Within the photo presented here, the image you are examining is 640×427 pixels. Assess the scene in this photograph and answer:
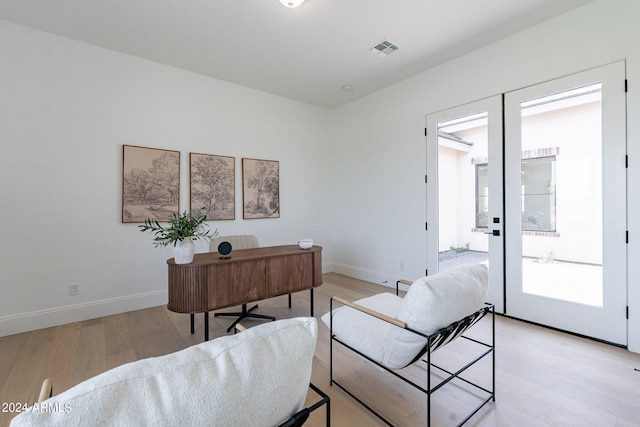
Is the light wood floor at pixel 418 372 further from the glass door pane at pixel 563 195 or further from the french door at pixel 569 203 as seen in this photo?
the glass door pane at pixel 563 195

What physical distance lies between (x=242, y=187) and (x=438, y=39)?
326 cm

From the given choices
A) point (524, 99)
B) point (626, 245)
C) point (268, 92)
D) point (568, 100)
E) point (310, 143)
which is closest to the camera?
point (626, 245)

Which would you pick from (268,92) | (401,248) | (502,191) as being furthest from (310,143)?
(502,191)

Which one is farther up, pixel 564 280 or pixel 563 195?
pixel 563 195

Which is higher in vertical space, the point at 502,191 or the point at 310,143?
the point at 310,143

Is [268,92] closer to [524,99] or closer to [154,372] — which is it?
[524,99]

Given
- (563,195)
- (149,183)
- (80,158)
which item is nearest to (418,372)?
(563,195)

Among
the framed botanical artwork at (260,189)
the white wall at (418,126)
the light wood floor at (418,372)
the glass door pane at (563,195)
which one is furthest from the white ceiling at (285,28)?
the light wood floor at (418,372)

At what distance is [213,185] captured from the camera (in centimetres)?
418

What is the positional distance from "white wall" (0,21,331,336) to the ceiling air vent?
7.30 ft

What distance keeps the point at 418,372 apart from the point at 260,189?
3.41 metres

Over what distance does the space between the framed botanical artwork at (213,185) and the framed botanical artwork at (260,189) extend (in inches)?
7.9

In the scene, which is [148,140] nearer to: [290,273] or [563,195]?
[290,273]

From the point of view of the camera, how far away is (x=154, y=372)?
0.66m
